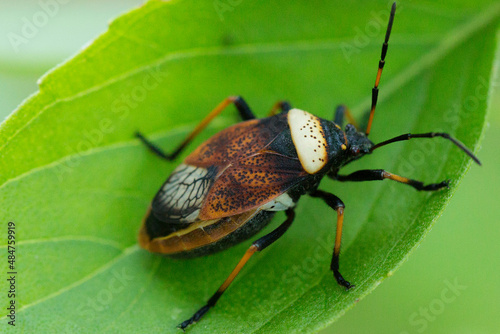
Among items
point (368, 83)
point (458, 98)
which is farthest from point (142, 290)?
point (458, 98)

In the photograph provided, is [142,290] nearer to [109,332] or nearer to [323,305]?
[109,332]
